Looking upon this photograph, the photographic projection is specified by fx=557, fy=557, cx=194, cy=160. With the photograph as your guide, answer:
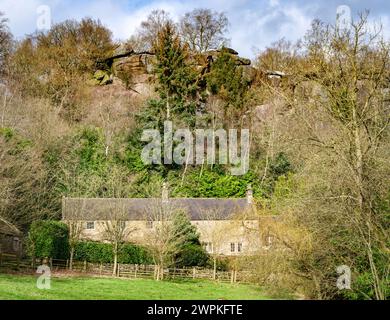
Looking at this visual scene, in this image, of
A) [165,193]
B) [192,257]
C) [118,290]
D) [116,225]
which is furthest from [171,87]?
[118,290]

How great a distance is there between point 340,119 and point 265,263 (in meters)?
6.12

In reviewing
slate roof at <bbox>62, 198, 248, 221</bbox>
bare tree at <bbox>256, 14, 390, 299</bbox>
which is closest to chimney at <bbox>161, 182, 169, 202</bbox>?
slate roof at <bbox>62, 198, 248, 221</bbox>

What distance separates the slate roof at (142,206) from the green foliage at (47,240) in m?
1.38

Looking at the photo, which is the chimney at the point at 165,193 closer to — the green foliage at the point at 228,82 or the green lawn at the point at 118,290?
the green lawn at the point at 118,290

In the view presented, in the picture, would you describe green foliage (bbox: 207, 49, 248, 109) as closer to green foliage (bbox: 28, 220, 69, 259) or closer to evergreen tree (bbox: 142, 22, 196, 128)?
evergreen tree (bbox: 142, 22, 196, 128)

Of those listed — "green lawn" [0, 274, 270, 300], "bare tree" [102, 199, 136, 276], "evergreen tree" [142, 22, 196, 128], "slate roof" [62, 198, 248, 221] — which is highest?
"evergreen tree" [142, 22, 196, 128]

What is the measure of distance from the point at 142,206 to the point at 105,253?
13.5ft

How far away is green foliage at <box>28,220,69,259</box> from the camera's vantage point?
91.5ft

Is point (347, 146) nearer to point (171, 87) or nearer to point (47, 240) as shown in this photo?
point (47, 240)

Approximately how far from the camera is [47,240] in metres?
28.2

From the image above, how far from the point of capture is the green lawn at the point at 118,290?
1831cm

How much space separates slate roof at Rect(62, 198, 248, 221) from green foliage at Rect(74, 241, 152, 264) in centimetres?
157

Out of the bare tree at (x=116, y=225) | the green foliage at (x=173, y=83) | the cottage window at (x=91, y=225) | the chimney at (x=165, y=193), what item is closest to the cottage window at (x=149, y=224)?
the bare tree at (x=116, y=225)
